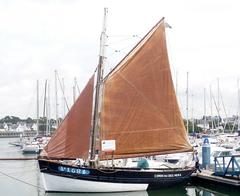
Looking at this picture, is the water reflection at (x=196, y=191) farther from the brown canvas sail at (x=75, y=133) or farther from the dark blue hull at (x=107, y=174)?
the brown canvas sail at (x=75, y=133)

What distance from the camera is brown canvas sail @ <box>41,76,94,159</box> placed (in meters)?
28.1

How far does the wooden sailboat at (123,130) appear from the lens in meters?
28.0

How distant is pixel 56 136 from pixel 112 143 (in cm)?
336

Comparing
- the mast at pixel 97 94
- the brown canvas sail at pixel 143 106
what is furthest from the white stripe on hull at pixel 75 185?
the brown canvas sail at pixel 143 106

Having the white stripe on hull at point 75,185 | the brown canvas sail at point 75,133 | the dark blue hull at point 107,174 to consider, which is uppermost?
the brown canvas sail at point 75,133

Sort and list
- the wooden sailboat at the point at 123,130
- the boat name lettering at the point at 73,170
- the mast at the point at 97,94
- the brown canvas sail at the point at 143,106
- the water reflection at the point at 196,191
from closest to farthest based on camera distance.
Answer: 1. the boat name lettering at the point at 73,170
2. the wooden sailboat at the point at 123,130
3. the mast at the point at 97,94
4. the water reflection at the point at 196,191
5. the brown canvas sail at the point at 143,106

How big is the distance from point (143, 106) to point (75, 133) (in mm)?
4479

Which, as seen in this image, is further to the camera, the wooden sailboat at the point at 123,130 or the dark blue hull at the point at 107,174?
the wooden sailboat at the point at 123,130

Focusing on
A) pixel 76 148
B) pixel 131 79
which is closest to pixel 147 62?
pixel 131 79

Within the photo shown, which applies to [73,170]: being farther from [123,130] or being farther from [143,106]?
[143,106]

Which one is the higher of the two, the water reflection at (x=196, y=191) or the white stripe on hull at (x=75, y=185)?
the white stripe on hull at (x=75, y=185)

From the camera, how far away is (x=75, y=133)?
2831cm

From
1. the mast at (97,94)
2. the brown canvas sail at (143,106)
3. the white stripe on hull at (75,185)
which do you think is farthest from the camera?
the brown canvas sail at (143,106)

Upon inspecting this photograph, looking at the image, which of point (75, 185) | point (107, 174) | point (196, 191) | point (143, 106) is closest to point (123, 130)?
point (143, 106)
